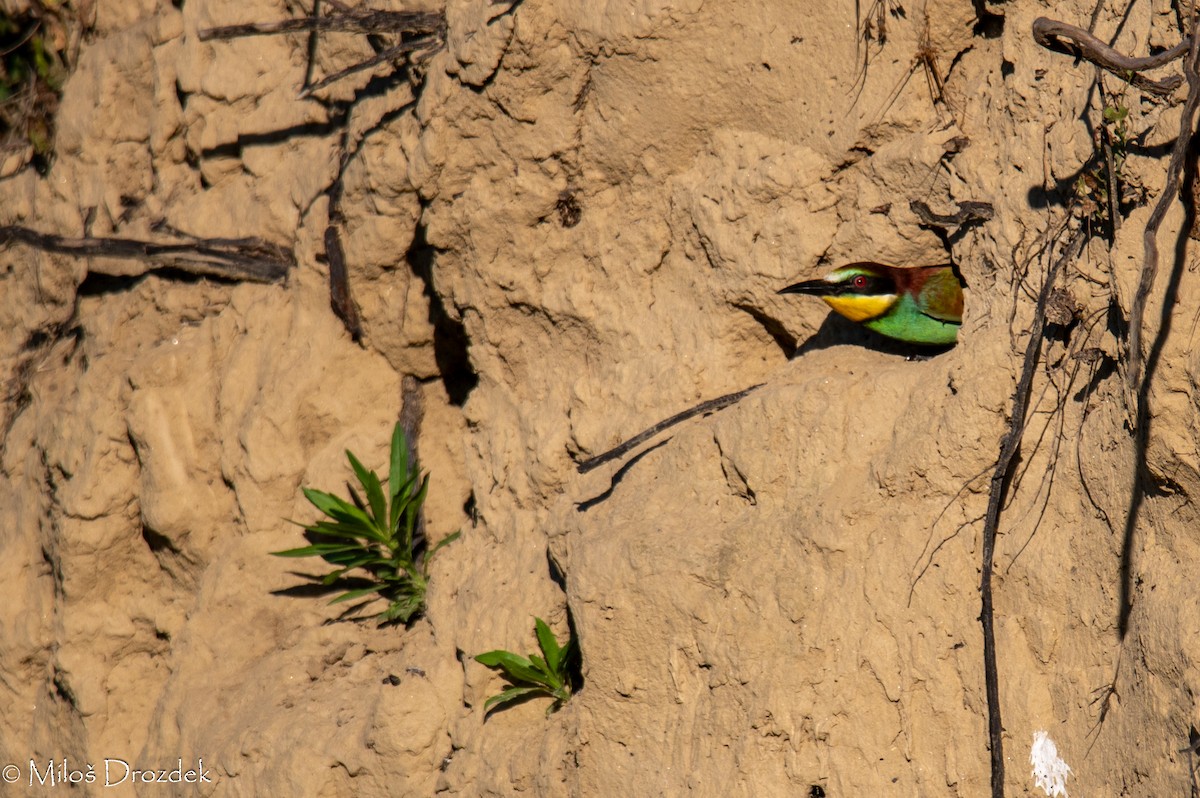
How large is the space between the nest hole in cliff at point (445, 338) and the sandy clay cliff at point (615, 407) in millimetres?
16

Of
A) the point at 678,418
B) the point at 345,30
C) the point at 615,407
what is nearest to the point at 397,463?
the point at 615,407

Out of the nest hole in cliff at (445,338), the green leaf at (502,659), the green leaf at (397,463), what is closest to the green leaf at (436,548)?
the green leaf at (397,463)

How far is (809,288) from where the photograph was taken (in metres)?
3.12

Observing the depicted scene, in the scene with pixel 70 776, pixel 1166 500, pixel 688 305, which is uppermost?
pixel 1166 500

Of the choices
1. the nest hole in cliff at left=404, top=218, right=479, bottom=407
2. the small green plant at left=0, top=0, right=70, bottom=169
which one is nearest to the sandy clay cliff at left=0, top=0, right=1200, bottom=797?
the nest hole in cliff at left=404, top=218, right=479, bottom=407

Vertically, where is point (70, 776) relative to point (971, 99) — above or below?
below

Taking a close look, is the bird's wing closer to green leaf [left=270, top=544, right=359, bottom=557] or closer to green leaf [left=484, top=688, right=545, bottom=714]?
green leaf [left=484, top=688, right=545, bottom=714]

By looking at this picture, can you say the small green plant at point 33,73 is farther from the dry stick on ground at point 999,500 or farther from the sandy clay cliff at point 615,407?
the dry stick on ground at point 999,500

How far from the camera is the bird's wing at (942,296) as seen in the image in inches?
121

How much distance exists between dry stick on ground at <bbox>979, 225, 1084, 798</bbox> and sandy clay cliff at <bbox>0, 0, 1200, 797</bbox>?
0.04 metres

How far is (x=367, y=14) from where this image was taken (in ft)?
12.1

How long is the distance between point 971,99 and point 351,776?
2436 millimetres

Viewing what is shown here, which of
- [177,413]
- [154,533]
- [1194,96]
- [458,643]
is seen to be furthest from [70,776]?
[1194,96]

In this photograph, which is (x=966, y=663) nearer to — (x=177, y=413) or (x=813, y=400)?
(x=813, y=400)
